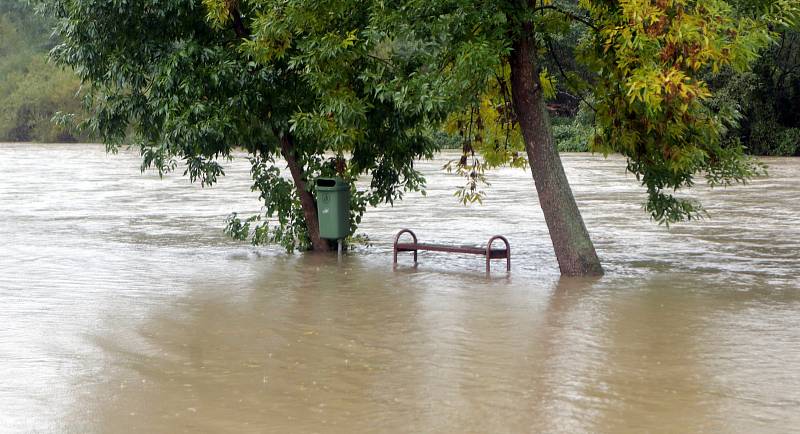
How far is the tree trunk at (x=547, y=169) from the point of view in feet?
41.3

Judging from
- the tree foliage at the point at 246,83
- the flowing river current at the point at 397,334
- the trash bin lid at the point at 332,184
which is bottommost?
the flowing river current at the point at 397,334

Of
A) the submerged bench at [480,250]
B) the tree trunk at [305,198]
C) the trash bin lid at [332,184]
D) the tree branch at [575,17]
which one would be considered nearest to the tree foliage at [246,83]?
the tree trunk at [305,198]

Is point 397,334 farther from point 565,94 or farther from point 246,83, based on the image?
point 565,94

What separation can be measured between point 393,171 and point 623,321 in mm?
5620

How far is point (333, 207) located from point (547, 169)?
3014mm

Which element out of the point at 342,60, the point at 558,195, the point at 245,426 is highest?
the point at 342,60

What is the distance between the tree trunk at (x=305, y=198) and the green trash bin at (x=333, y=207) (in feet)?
1.47

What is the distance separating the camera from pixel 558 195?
12672 millimetres

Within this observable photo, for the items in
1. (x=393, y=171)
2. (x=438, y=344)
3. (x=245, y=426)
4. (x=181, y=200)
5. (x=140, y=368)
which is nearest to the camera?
(x=245, y=426)

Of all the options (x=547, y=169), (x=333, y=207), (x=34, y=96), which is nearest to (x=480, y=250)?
(x=547, y=169)

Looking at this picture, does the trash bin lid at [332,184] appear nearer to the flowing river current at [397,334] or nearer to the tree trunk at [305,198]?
the tree trunk at [305,198]

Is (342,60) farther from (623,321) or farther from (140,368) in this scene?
(140,368)

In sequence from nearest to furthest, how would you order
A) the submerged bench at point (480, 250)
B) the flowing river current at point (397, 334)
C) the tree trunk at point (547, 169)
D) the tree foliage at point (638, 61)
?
the flowing river current at point (397, 334) → the tree foliage at point (638, 61) → the tree trunk at point (547, 169) → the submerged bench at point (480, 250)

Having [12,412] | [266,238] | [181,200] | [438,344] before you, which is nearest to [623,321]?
[438,344]
